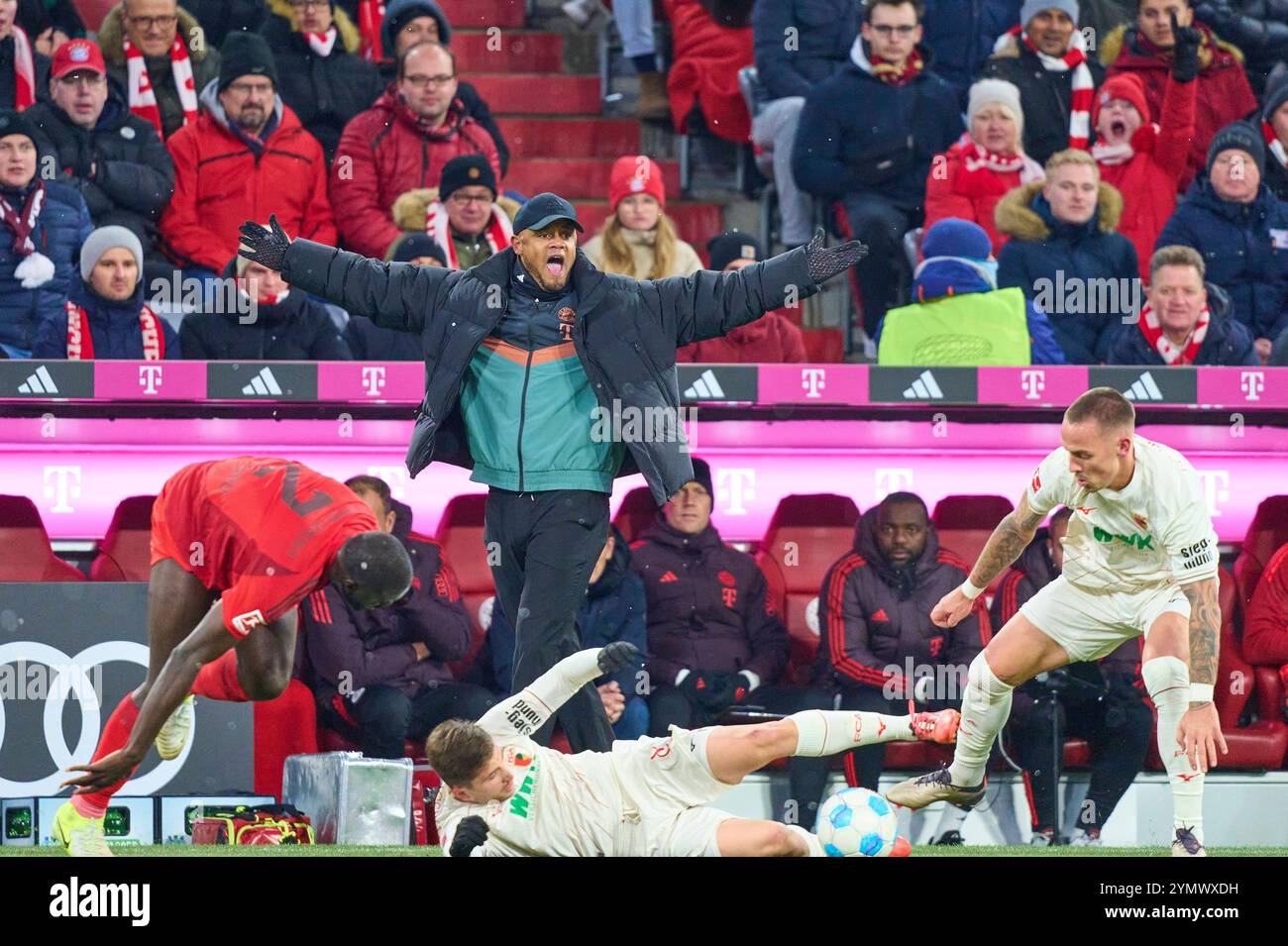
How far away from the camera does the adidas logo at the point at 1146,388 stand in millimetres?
8523

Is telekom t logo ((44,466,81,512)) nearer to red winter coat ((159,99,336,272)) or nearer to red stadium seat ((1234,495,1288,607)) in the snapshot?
red winter coat ((159,99,336,272))

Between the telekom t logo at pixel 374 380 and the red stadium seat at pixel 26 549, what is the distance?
1397 millimetres

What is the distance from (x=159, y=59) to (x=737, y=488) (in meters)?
3.58

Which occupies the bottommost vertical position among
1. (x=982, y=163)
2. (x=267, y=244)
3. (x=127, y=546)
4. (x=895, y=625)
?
(x=895, y=625)

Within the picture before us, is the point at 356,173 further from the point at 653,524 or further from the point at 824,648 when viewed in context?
the point at 824,648

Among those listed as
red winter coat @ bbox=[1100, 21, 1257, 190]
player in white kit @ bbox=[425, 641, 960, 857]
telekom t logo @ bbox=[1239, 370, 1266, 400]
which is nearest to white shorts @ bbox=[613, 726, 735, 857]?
player in white kit @ bbox=[425, 641, 960, 857]

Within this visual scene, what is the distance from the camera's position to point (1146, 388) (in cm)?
855

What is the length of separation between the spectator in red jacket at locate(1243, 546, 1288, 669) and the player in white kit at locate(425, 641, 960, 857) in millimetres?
2948

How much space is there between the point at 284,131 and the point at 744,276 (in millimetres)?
3764

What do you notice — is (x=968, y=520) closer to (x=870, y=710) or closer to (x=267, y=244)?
(x=870, y=710)

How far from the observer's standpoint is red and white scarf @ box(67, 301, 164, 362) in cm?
866

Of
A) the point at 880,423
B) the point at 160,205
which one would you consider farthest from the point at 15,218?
the point at 880,423

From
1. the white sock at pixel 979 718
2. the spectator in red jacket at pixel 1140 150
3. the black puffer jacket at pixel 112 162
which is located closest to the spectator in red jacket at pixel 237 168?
the black puffer jacket at pixel 112 162

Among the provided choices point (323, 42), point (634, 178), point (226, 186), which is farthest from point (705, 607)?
point (323, 42)
